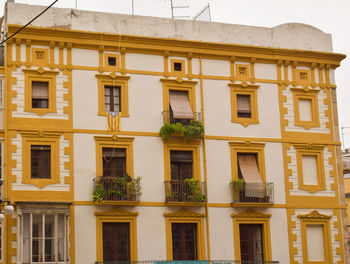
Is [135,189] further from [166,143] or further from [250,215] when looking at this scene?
[250,215]

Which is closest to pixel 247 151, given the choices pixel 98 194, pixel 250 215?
pixel 250 215

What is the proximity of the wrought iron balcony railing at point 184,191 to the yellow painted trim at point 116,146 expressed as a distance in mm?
1766

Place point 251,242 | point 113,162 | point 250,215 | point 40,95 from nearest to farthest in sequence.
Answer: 1. point 40,95
2. point 113,162
3. point 250,215
4. point 251,242

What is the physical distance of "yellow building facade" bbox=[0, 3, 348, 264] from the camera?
3262 centimetres

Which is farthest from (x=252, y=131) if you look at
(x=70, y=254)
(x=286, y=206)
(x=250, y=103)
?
(x=70, y=254)

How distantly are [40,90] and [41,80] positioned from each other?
0.44 m

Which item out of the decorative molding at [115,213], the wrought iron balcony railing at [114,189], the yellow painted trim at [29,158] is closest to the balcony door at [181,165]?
the wrought iron balcony railing at [114,189]

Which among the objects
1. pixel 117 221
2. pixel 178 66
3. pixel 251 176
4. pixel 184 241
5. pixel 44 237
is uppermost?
pixel 178 66

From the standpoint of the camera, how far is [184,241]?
1346 inches

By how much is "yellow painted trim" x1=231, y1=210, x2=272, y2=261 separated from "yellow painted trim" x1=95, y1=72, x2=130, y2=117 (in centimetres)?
685

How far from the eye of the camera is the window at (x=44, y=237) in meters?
31.2

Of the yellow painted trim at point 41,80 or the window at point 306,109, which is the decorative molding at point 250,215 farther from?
the yellow painted trim at point 41,80

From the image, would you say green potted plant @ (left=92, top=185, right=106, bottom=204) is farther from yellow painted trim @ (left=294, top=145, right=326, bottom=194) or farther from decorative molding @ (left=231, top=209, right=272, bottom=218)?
yellow painted trim @ (left=294, top=145, right=326, bottom=194)

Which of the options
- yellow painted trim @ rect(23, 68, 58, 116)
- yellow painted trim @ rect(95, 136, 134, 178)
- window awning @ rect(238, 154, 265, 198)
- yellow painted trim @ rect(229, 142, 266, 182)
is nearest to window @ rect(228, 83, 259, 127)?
yellow painted trim @ rect(229, 142, 266, 182)
